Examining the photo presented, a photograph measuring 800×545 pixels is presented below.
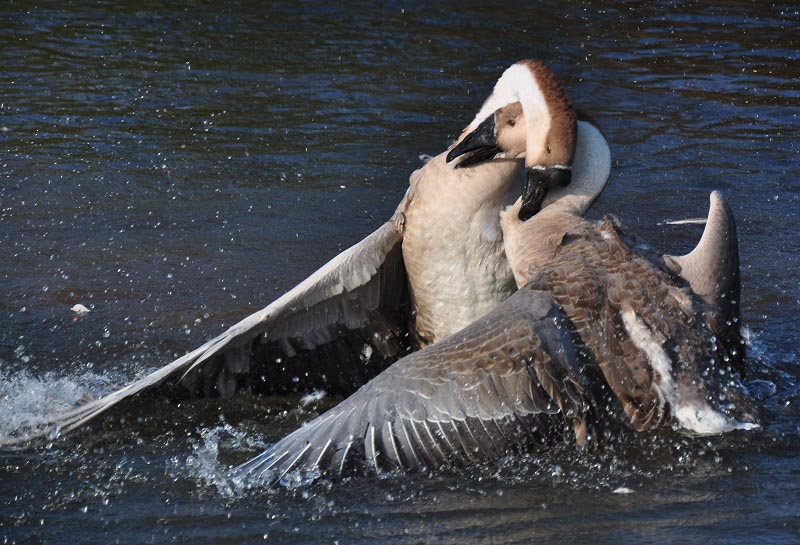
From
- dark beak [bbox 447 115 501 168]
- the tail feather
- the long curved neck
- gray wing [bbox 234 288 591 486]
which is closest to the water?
gray wing [bbox 234 288 591 486]

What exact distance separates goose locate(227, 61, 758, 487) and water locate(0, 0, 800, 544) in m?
0.19

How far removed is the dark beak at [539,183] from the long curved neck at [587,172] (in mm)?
77

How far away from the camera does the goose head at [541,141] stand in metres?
5.50

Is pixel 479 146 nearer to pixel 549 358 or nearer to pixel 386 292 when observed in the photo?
pixel 386 292

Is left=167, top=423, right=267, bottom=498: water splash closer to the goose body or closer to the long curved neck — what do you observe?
the goose body

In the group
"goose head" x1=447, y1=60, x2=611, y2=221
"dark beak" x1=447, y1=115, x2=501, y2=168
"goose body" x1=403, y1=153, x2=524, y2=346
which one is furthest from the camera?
"goose body" x1=403, y1=153, x2=524, y2=346

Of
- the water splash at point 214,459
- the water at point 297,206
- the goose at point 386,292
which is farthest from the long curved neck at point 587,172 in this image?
the water splash at point 214,459

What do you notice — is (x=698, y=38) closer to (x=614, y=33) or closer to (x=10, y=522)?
(x=614, y=33)

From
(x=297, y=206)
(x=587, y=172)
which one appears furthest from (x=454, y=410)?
(x=297, y=206)

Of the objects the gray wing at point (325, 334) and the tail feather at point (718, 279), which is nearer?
the tail feather at point (718, 279)

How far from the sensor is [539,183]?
5625mm

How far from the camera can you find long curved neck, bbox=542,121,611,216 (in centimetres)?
574

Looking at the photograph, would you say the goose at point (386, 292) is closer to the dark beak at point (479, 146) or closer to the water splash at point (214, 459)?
the dark beak at point (479, 146)

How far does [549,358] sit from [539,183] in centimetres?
105
